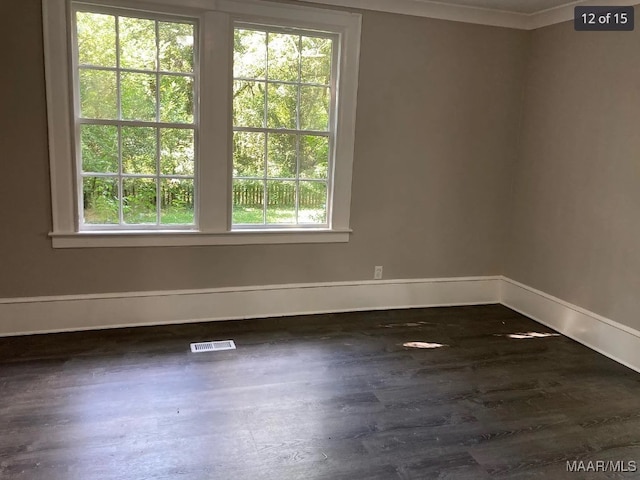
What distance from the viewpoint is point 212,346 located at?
10.8 ft

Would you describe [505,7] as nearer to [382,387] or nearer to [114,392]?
[382,387]

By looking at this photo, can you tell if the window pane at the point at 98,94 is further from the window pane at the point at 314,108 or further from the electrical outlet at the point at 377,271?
the electrical outlet at the point at 377,271

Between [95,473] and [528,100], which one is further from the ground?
[528,100]

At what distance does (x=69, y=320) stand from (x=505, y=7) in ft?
13.1

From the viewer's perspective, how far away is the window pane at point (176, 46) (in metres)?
3.40

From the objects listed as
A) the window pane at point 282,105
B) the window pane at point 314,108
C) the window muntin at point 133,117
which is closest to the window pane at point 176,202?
the window muntin at point 133,117

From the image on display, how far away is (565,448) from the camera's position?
2328 mm

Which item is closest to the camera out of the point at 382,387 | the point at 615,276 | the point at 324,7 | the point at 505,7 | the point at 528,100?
the point at 382,387

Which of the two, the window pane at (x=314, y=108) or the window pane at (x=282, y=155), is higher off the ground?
the window pane at (x=314, y=108)

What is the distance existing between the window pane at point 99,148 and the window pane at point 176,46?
0.58 m

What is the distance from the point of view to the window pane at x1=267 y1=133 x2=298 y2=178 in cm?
377

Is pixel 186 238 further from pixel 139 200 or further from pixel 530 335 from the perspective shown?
pixel 530 335

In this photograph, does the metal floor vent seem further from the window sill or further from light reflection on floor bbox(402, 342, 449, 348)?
light reflection on floor bbox(402, 342, 449, 348)

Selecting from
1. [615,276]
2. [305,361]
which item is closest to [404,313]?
[305,361]
